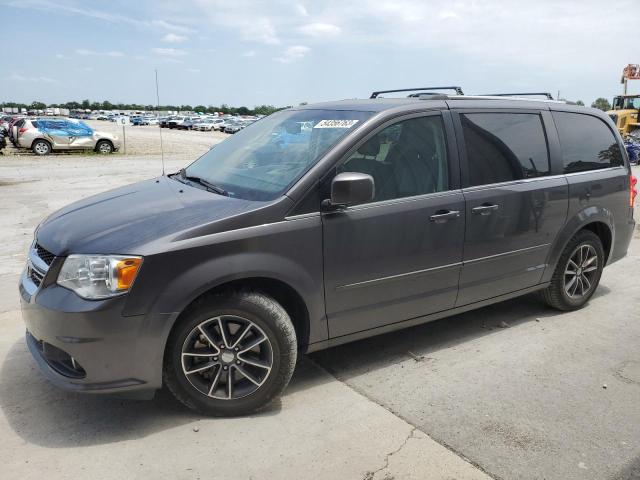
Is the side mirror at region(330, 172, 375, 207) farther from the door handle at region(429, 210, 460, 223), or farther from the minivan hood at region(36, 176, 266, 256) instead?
the door handle at region(429, 210, 460, 223)

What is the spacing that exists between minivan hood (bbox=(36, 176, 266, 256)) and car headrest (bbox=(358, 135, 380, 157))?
76 cm

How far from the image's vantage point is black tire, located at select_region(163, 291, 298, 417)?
9.50ft

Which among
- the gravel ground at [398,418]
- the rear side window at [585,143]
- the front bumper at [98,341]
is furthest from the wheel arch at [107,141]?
the front bumper at [98,341]

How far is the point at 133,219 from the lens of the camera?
3053 millimetres

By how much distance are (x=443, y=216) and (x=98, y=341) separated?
2.26 m

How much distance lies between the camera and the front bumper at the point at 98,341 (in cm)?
268

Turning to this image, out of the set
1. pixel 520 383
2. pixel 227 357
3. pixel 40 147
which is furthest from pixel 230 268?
pixel 40 147

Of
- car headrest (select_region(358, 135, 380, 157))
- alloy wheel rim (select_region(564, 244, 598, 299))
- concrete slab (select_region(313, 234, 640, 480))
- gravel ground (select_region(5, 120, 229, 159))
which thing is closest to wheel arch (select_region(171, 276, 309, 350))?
concrete slab (select_region(313, 234, 640, 480))

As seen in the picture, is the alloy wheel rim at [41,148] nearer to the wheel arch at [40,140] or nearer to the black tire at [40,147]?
the black tire at [40,147]

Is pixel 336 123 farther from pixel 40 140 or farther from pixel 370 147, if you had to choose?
pixel 40 140

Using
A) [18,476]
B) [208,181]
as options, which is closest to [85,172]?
→ [208,181]

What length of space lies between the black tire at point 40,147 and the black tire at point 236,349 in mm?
22975

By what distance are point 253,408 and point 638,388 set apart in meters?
2.46

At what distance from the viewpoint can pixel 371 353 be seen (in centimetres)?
398
